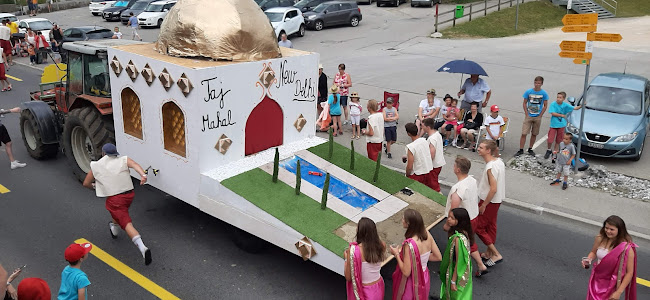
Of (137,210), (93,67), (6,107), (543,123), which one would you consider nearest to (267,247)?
(137,210)

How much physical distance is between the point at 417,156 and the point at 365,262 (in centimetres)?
293

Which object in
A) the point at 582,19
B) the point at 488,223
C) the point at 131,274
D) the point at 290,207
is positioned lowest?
the point at 131,274

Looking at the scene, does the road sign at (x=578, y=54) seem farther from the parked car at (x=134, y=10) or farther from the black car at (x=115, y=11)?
the black car at (x=115, y=11)

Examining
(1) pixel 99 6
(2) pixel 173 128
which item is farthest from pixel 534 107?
(1) pixel 99 6

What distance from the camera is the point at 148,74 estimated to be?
6.68 meters

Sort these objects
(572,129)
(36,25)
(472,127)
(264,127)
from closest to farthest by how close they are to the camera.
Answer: (264,127)
(572,129)
(472,127)
(36,25)

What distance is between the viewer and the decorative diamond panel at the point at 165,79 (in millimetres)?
6375

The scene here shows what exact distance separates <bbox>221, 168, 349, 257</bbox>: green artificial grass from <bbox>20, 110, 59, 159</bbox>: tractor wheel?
5.31m

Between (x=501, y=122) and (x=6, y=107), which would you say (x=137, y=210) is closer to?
(x=501, y=122)

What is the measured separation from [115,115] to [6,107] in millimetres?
9174

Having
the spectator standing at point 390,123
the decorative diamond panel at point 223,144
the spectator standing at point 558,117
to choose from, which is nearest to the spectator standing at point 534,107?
the spectator standing at point 558,117

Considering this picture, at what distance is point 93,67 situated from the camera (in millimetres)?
8445

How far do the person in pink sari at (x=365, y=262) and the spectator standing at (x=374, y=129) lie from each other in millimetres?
4128

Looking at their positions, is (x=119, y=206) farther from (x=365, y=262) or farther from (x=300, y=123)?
(x=365, y=262)
